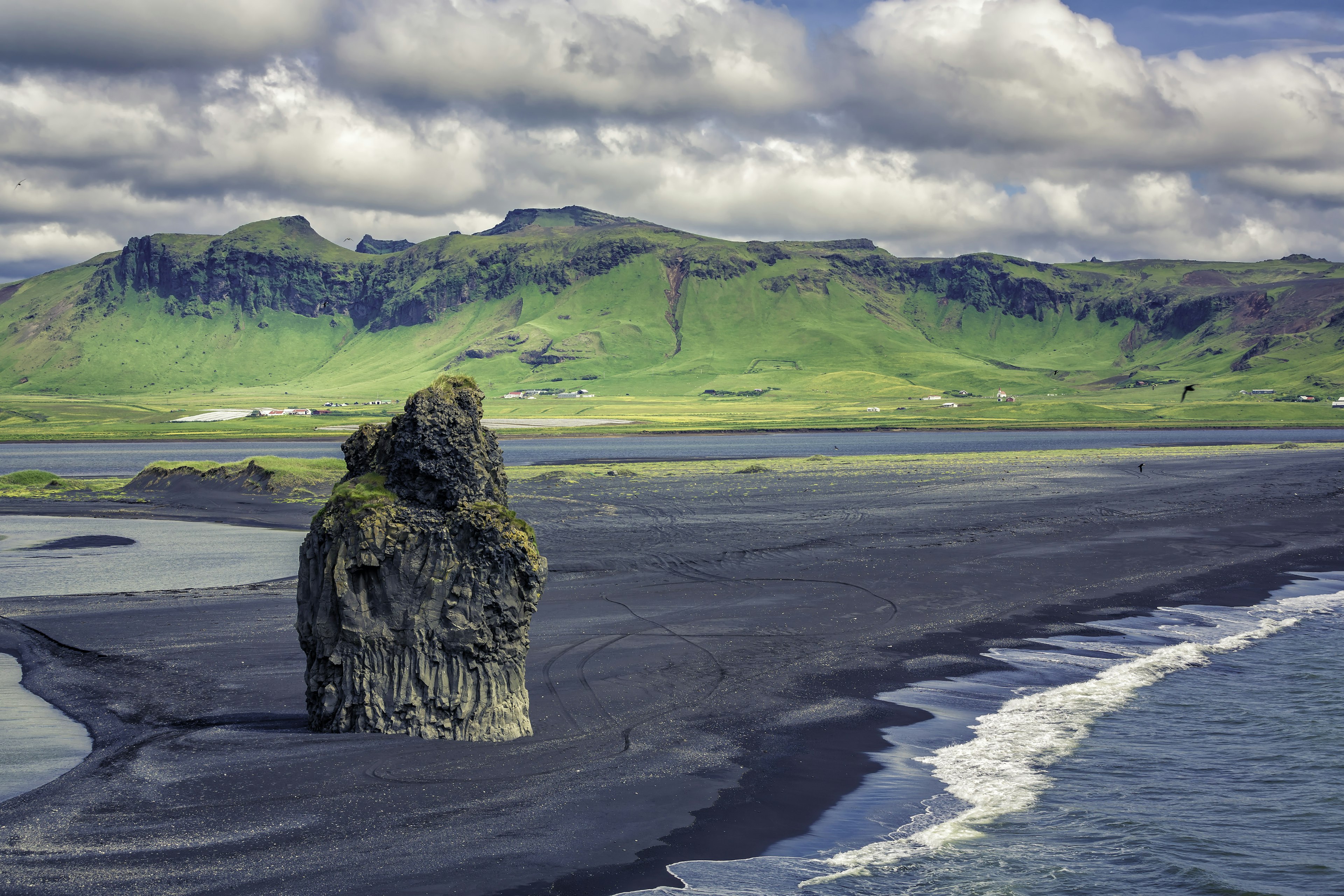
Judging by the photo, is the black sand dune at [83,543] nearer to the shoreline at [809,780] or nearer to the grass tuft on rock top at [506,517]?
the grass tuft on rock top at [506,517]

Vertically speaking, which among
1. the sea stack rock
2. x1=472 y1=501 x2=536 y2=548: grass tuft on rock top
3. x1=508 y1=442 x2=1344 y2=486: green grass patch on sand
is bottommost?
x1=508 y1=442 x2=1344 y2=486: green grass patch on sand

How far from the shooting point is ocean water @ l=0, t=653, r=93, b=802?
16.8 m

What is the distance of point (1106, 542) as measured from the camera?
149 ft

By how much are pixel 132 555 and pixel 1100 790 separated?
45.1 m

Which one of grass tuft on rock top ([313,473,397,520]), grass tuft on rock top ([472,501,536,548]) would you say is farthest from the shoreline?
grass tuft on rock top ([313,473,397,520])

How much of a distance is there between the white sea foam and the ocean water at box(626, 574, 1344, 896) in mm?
56

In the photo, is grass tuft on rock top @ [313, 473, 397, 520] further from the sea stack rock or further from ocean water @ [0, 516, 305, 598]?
ocean water @ [0, 516, 305, 598]

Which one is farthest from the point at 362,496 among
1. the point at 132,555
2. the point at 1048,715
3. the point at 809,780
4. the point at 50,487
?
the point at 50,487

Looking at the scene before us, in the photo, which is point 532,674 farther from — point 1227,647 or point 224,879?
point 1227,647

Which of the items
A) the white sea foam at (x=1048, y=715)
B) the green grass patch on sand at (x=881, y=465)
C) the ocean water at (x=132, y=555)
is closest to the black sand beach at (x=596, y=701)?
the white sea foam at (x=1048, y=715)

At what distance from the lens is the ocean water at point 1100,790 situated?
45.6ft

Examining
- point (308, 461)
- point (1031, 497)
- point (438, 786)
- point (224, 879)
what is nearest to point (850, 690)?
point (438, 786)

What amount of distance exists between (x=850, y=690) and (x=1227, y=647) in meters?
12.1

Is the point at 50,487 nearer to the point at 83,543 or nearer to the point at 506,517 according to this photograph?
the point at 83,543
